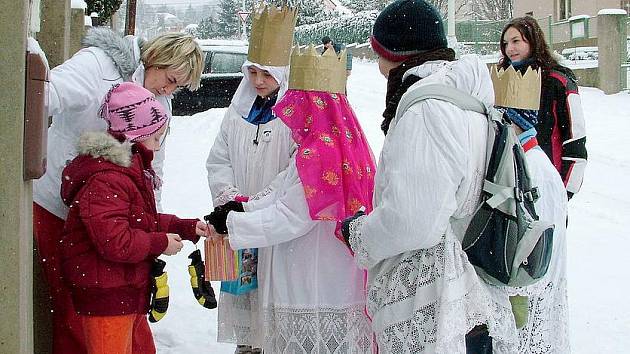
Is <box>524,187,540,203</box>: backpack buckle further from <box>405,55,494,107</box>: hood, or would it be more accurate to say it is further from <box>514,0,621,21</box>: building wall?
<box>514,0,621,21</box>: building wall

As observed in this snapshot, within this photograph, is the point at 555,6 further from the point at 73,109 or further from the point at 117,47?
the point at 73,109

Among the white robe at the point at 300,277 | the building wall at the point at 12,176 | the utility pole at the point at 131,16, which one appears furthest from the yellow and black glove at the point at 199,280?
the utility pole at the point at 131,16

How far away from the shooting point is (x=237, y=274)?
352cm

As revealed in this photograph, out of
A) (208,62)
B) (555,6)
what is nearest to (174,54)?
(208,62)

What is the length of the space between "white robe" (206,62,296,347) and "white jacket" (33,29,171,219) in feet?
2.09

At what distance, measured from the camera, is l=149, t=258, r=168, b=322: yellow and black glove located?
3168 mm

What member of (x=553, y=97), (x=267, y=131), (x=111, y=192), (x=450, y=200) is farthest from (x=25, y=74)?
(x=553, y=97)

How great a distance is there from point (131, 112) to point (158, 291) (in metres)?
0.71

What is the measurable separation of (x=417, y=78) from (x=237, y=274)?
1303 mm

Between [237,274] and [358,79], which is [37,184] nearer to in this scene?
[237,274]

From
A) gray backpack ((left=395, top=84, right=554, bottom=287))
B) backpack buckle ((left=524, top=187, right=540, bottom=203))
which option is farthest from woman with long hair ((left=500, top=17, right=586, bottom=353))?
gray backpack ((left=395, top=84, right=554, bottom=287))

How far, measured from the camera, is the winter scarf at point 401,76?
279 cm

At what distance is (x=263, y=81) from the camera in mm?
3787

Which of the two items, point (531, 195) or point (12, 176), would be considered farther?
point (531, 195)
